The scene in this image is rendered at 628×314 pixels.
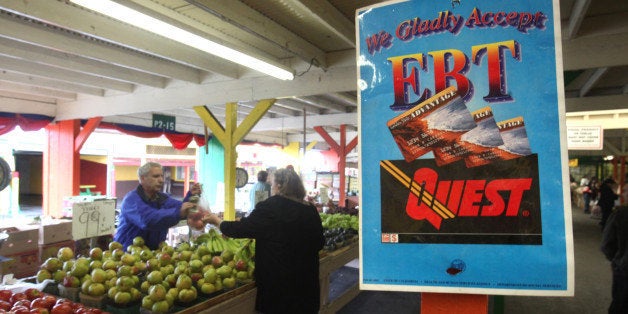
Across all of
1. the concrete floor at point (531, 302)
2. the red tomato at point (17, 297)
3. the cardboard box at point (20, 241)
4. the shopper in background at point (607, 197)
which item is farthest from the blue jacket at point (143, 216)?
the shopper in background at point (607, 197)

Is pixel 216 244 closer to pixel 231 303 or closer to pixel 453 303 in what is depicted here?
pixel 231 303

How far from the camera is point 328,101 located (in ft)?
29.5

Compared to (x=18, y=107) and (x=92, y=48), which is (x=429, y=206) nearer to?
(x=92, y=48)

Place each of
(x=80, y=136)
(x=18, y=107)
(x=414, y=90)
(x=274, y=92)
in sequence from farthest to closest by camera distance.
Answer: (x=80, y=136) < (x=18, y=107) < (x=274, y=92) < (x=414, y=90)

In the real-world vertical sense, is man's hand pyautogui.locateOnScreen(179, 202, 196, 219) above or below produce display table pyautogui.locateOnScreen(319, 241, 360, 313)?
above

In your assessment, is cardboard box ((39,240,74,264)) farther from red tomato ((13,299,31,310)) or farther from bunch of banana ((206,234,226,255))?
red tomato ((13,299,31,310))

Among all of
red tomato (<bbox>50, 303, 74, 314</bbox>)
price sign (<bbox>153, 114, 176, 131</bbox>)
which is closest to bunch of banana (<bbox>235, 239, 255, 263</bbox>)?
red tomato (<bbox>50, 303, 74, 314</bbox>)

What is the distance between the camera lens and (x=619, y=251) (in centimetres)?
349

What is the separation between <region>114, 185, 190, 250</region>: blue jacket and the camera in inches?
129

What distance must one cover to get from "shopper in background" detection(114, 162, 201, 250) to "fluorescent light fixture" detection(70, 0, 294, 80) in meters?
1.18

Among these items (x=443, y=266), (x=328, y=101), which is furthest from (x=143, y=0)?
(x=328, y=101)

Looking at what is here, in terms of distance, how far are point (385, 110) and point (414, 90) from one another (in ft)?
0.31

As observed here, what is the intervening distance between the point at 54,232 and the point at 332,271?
12.6 feet

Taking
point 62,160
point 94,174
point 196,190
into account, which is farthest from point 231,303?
point 94,174
